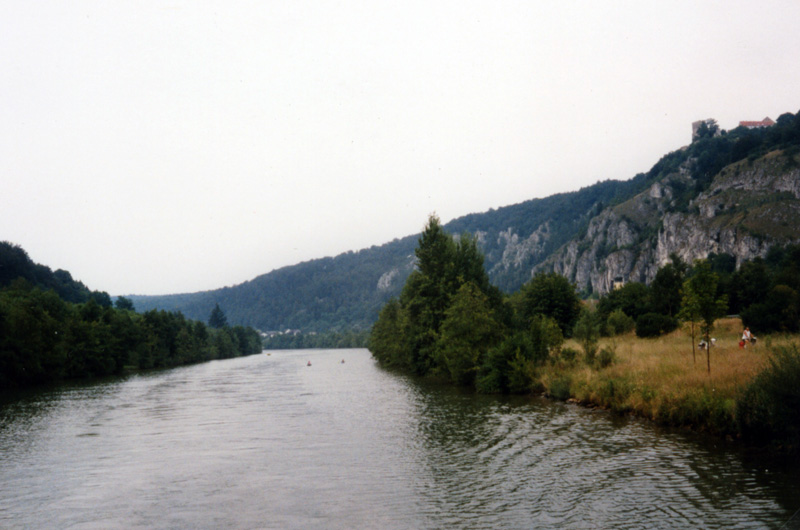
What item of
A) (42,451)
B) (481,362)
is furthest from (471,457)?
(481,362)

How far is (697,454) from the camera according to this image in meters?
22.3

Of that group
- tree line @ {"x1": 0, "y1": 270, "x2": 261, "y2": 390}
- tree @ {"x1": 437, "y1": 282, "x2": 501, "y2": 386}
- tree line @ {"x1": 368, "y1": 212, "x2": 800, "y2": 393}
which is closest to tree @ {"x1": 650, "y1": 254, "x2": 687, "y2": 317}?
tree line @ {"x1": 368, "y1": 212, "x2": 800, "y2": 393}

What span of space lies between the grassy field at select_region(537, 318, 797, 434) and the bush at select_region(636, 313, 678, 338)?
35.5 ft

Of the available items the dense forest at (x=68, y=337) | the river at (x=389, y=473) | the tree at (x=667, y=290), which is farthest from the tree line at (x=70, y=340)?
the tree at (x=667, y=290)

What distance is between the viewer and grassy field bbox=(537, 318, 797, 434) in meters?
26.2

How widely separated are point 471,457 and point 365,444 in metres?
6.07

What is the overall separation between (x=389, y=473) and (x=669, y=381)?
17.3m

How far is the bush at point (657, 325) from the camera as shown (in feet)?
195

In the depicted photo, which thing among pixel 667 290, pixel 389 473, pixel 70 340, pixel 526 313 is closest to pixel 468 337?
pixel 526 313

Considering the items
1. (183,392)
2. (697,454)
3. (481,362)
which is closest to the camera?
A: (697,454)

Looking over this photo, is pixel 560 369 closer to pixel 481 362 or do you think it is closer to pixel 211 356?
pixel 481 362

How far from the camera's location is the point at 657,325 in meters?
59.8

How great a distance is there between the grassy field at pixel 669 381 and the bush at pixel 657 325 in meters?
10.8

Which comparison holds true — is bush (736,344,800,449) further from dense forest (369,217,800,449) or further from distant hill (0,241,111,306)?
distant hill (0,241,111,306)
